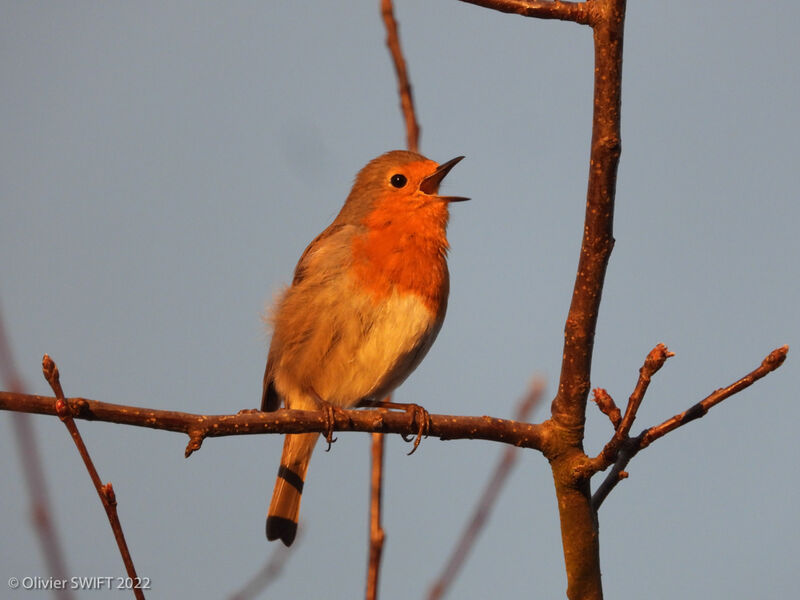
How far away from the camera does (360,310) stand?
18.1 feet

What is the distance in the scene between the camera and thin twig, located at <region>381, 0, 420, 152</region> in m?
4.89

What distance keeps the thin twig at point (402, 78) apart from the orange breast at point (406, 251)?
961 millimetres

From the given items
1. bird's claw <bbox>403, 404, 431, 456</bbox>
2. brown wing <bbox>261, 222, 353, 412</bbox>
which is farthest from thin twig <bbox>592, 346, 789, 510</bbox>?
brown wing <bbox>261, 222, 353, 412</bbox>

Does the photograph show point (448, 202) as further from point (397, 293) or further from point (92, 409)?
point (92, 409)

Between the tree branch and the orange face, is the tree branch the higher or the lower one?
the lower one

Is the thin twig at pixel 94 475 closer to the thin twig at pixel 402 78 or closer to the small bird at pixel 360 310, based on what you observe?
the thin twig at pixel 402 78

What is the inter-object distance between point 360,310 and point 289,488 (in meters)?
1.59

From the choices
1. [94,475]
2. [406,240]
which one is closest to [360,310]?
[406,240]

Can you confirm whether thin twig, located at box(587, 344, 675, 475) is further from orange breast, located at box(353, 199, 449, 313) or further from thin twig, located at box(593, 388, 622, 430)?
orange breast, located at box(353, 199, 449, 313)

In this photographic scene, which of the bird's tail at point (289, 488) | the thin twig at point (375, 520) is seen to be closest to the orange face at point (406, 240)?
the bird's tail at point (289, 488)

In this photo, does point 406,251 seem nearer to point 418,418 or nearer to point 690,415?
point 418,418

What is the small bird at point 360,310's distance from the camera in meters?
5.56

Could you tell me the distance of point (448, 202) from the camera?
20.5 feet

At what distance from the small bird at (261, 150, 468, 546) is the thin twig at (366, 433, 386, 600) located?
51.2 inches
